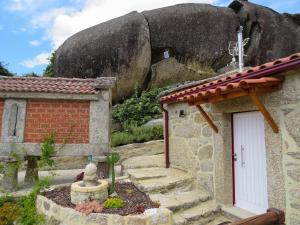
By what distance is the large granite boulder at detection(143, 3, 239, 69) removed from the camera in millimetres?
15680

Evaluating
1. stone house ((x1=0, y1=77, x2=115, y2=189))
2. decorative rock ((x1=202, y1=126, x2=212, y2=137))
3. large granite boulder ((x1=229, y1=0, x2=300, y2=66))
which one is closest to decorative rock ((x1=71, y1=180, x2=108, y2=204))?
stone house ((x1=0, y1=77, x2=115, y2=189))

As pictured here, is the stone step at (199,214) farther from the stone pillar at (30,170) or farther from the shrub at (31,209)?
the stone pillar at (30,170)

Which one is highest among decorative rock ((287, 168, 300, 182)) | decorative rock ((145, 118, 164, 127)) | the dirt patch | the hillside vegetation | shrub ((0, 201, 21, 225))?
the hillside vegetation

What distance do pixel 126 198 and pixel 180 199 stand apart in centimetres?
121

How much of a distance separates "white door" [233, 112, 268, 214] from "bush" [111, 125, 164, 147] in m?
5.95

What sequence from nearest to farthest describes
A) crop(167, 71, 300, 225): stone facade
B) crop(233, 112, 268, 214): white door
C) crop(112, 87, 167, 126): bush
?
crop(167, 71, 300, 225): stone facade < crop(233, 112, 268, 214): white door < crop(112, 87, 167, 126): bush

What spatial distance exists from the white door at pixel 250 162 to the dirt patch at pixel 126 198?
1806 mm

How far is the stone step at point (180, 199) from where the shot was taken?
577 centimetres

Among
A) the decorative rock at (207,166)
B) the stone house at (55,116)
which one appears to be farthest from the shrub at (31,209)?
the decorative rock at (207,166)

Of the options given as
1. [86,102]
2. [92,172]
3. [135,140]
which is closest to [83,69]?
[135,140]

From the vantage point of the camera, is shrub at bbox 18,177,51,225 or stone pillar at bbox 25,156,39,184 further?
stone pillar at bbox 25,156,39,184

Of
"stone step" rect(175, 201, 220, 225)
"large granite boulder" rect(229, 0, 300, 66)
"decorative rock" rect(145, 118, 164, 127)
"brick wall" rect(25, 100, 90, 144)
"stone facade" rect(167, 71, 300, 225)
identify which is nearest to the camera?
"stone facade" rect(167, 71, 300, 225)

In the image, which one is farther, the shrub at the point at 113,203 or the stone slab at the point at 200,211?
the shrub at the point at 113,203

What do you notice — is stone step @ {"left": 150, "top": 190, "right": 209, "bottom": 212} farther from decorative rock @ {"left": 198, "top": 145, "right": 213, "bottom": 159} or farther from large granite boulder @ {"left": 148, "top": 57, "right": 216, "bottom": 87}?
large granite boulder @ {"left": 148, "top": 57, "right": 216, "bottom": 87}
